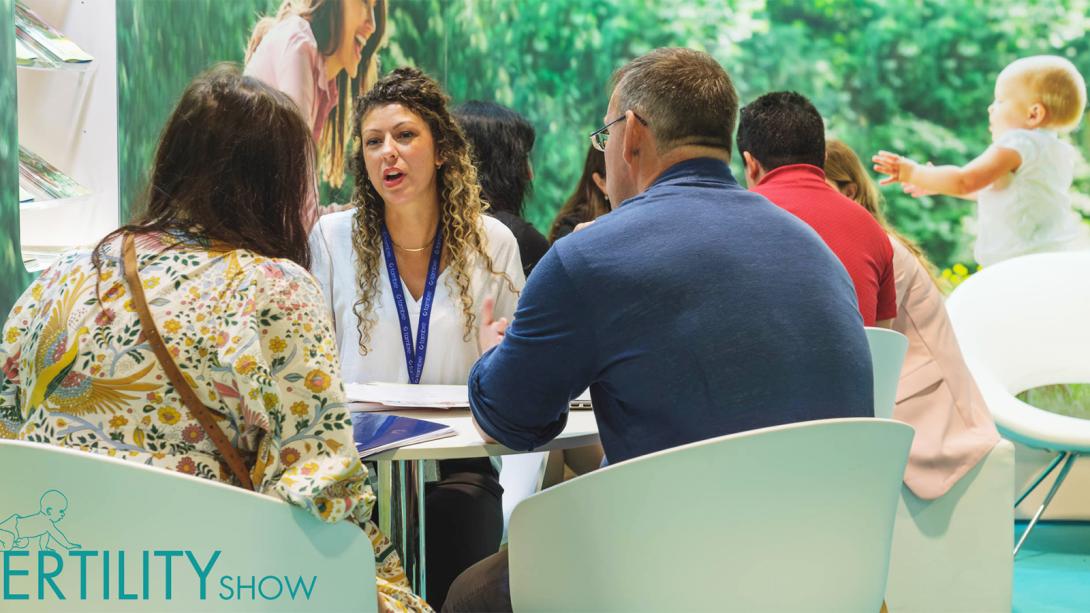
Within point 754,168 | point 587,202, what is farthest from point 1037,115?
point 754,168

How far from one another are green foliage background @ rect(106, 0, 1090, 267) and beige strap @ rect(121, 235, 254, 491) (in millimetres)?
3026

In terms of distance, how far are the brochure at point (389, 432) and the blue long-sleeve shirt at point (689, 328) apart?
229 millimetres

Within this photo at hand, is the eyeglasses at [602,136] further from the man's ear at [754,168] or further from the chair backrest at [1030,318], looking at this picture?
the chair backrest at [1030,318]

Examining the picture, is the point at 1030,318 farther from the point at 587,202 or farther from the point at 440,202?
the point at 440,202

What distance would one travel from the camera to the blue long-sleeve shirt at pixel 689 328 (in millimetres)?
1600

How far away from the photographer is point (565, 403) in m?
1.75

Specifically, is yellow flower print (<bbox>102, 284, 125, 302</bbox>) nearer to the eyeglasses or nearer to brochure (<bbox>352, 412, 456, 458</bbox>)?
brochure (<bbox>352, 412, 456, 458</bbox>)

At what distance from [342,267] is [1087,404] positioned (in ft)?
11.0

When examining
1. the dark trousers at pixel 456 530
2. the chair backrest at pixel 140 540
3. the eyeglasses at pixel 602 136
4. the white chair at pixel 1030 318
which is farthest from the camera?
the white chair at pixel 1030 318

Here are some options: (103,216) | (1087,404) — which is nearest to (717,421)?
(103,216)

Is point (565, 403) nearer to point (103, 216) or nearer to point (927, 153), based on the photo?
point (103, 216)

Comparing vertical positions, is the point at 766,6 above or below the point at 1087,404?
above

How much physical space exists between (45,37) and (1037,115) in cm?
401

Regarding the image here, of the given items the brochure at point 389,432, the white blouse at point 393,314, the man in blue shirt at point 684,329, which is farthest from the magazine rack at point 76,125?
the man in blue shirt at point 684,329
